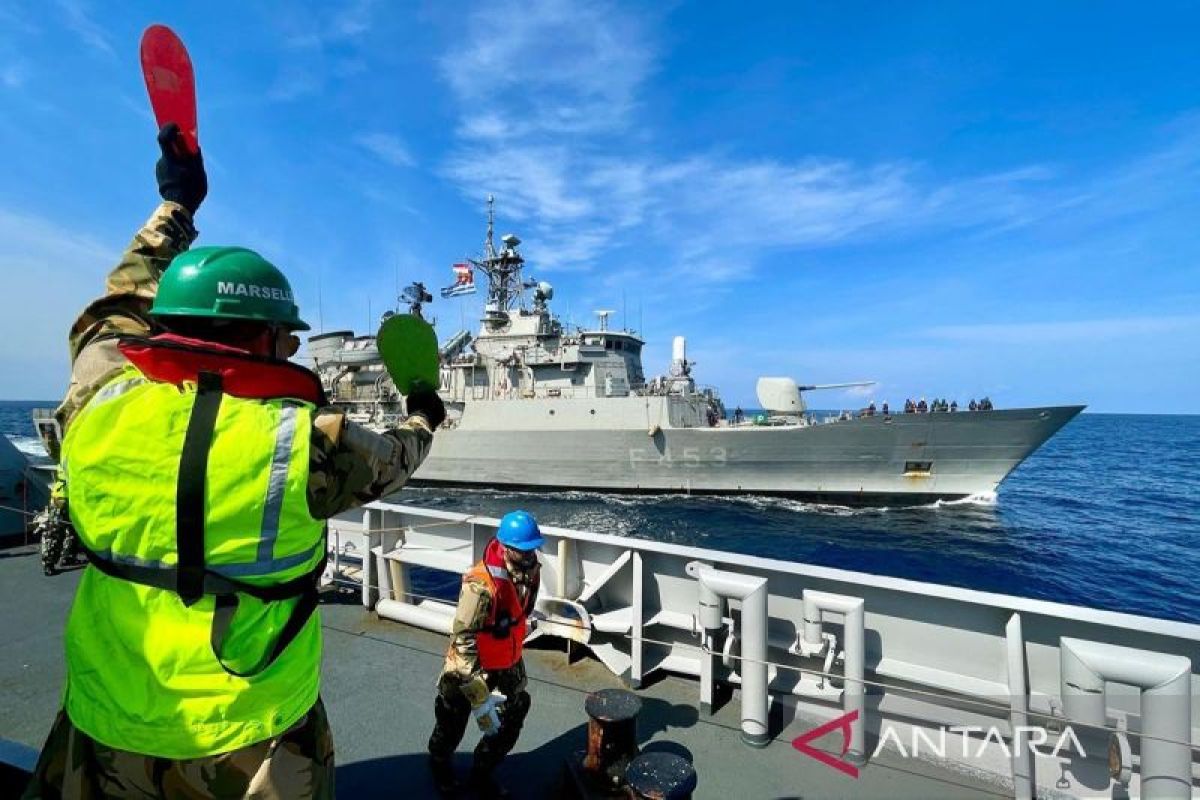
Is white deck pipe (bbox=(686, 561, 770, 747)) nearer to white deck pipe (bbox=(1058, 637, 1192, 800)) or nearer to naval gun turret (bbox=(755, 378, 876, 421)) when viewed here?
white deck pipe (bbox=(1058, 637, 1192, 800))

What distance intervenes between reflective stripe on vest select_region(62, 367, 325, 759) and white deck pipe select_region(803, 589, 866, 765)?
2.71m

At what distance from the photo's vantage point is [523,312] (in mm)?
25703

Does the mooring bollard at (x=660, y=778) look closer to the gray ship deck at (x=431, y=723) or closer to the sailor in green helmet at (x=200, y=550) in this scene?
the gray ship deck at (x=431, y=723)

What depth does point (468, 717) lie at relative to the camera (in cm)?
264

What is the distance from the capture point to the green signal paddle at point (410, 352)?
5.33 feet

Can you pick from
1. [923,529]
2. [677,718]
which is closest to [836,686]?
[677,718]

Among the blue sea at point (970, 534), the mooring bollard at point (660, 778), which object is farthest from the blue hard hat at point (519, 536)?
the blue sea at point (970, 534)

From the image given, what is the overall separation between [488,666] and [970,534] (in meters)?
18.9

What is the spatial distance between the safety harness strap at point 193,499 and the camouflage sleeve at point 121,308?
0.52 metres

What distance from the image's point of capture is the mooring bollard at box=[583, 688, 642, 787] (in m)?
2.54

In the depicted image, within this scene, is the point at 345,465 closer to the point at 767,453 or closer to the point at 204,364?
the point at 204,364

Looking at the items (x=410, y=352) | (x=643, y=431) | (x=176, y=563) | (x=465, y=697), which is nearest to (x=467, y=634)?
(x=465, y=697)

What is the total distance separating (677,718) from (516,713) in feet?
3.68

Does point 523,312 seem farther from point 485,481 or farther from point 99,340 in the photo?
point 99,340
